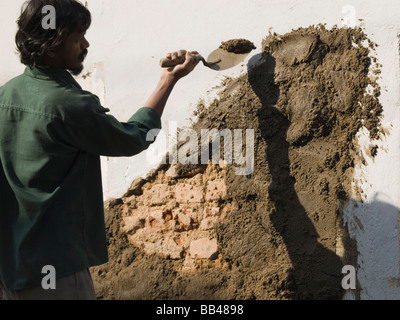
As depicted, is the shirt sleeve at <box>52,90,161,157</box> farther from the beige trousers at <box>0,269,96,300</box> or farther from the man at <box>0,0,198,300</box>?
the beige trousers at <box>0,269,96,300</box>

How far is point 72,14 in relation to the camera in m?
2.44

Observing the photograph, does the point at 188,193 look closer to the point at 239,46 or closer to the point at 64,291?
the point at 239,46

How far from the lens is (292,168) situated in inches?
127

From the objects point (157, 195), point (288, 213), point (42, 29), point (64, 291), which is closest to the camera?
point (64, 291)

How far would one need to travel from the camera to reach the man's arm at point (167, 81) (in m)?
2.66

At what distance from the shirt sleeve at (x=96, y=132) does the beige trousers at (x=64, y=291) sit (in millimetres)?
492

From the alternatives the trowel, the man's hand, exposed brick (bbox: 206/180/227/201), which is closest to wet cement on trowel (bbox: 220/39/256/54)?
the trowel

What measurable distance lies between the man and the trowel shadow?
1.00 m

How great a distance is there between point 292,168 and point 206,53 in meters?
0.81

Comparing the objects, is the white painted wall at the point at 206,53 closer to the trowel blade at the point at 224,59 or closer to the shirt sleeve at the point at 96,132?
the trowel blade at the point at 224,59

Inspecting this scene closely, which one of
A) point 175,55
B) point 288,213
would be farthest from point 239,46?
point 288,213

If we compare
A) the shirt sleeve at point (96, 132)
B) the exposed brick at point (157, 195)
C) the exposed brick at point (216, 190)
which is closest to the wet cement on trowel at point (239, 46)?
the exposed brick at point (216, 190)

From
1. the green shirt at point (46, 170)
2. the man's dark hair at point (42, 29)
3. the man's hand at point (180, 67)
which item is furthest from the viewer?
the man's hand at point (180, 67)

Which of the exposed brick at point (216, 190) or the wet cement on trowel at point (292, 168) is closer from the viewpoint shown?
the wet cement on trowel at point (292, 168)
